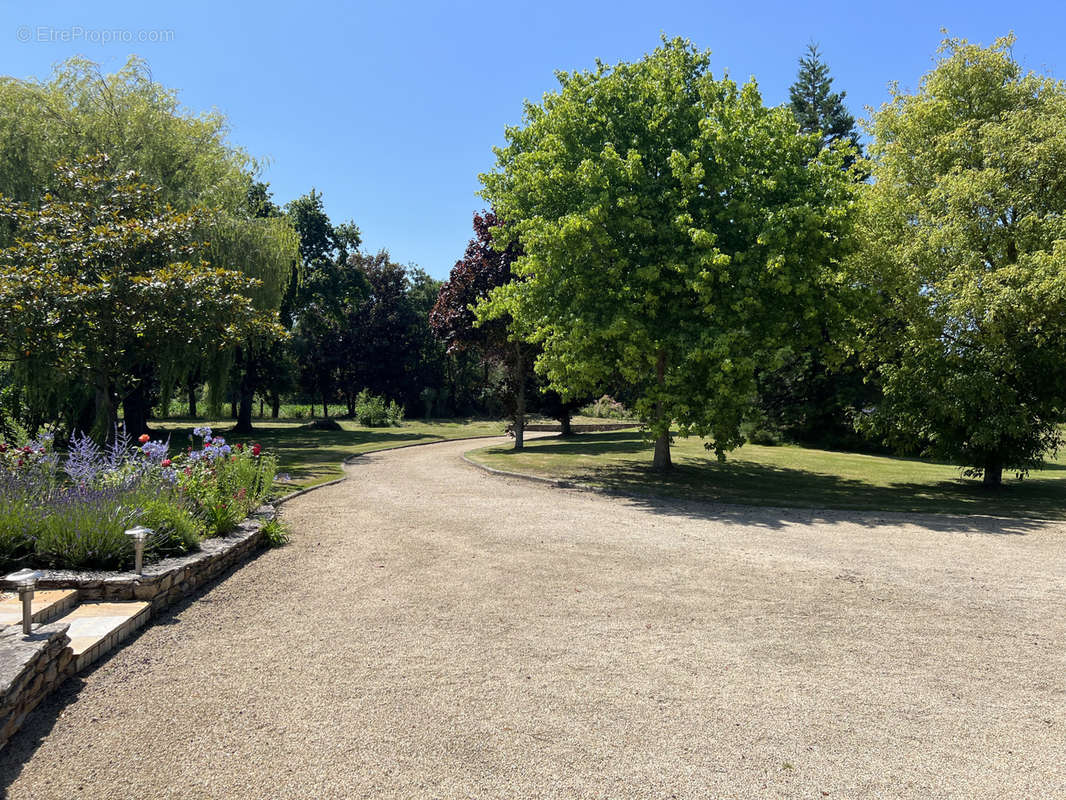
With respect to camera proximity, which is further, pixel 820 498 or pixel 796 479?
pixel 796 479

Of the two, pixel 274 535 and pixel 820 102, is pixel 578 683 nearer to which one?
pixel 274 535

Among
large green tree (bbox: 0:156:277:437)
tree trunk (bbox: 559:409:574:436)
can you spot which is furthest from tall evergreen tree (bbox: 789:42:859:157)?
large green tree (bbox: 0:156:277:437)

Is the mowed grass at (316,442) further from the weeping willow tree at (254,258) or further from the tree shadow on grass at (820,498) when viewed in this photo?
the tree shadow on grass at (820,498)

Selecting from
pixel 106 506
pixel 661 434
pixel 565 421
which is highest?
pixel 661 434

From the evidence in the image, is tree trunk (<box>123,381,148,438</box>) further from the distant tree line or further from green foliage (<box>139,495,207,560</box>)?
green foliage (<box>139,495,207,560</box>)

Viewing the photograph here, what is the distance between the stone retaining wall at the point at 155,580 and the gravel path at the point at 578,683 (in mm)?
281

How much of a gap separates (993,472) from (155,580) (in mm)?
18917

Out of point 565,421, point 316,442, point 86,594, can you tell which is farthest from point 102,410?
point 565,421

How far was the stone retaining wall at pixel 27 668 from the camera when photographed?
375 cm

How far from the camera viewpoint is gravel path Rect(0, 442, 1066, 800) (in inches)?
137

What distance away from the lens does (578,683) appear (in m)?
4.59

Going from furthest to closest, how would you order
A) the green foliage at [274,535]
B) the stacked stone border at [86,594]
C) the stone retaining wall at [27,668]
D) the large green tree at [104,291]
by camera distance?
1. the large green tree at [104,291]
2. the green foliage at [274,535]
3. the stacked stone border at [86,594]
4. the stone retaining wall at [27,668]

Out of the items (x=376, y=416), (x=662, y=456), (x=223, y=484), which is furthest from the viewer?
(x=376, y=416)

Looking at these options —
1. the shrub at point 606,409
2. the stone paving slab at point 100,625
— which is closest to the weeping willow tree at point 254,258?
the stone paving slab at point 100,625
